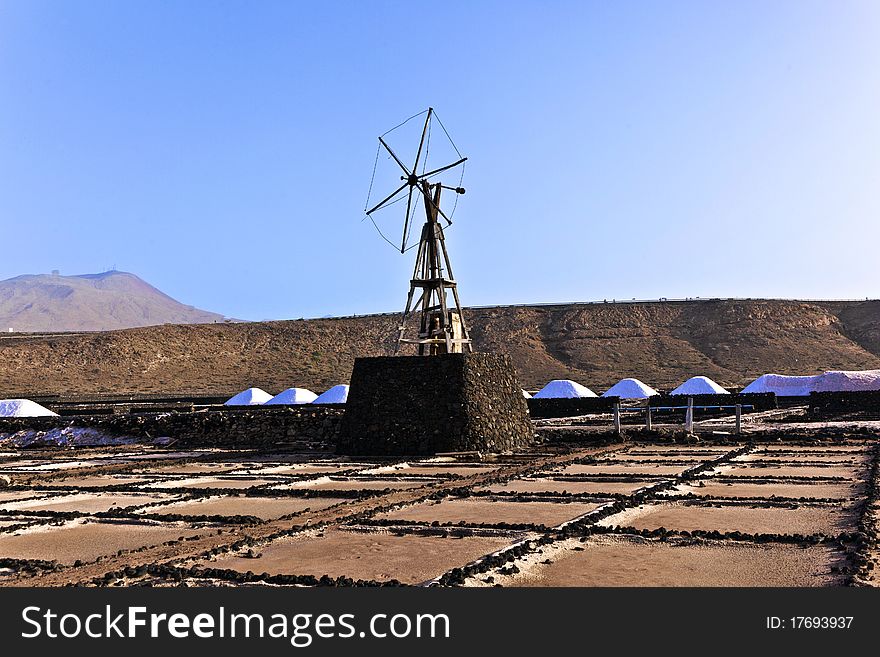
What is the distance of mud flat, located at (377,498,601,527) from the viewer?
32.2 feet

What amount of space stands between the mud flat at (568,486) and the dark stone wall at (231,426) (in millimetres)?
9700

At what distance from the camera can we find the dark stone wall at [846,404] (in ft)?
91.8

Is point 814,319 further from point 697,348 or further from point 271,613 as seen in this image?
point 271,613

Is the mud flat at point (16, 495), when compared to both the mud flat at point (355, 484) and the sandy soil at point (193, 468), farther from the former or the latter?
the mud flat at point (355, 484)

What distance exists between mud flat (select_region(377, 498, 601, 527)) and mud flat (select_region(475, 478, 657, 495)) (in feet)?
3.47

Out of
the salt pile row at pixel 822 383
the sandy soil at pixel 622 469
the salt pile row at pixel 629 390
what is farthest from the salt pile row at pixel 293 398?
the sandy soil at pixel 622 469

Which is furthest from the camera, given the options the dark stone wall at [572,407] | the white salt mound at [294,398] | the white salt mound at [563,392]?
the white salt mound at [563,392]

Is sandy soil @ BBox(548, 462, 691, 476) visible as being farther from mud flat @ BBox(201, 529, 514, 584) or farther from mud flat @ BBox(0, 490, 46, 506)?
mud flat @ BBox(0, 490, 46, 506)

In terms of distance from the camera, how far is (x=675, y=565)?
719 centimetres

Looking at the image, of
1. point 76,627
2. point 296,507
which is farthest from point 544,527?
point 76,627

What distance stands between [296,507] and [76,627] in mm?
6308

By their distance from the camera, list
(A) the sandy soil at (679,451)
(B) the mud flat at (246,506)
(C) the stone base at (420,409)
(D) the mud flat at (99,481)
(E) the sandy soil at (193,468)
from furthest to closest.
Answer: (C) the stone base at (420,409)
(A) the sandy soil at (679,451)
(E) the sandy soil at (193,468)
(D) the mud flat at (99,481)
(B) the mud flat at (246,506)

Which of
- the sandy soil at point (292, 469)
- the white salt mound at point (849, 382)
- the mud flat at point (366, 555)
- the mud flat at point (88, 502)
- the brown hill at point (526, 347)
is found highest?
the brown hill at point (526, 347)

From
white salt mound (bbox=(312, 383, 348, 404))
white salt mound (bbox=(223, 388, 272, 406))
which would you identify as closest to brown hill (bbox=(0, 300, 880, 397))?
white salt mound (bbox=(223, 388, 272, 406))
